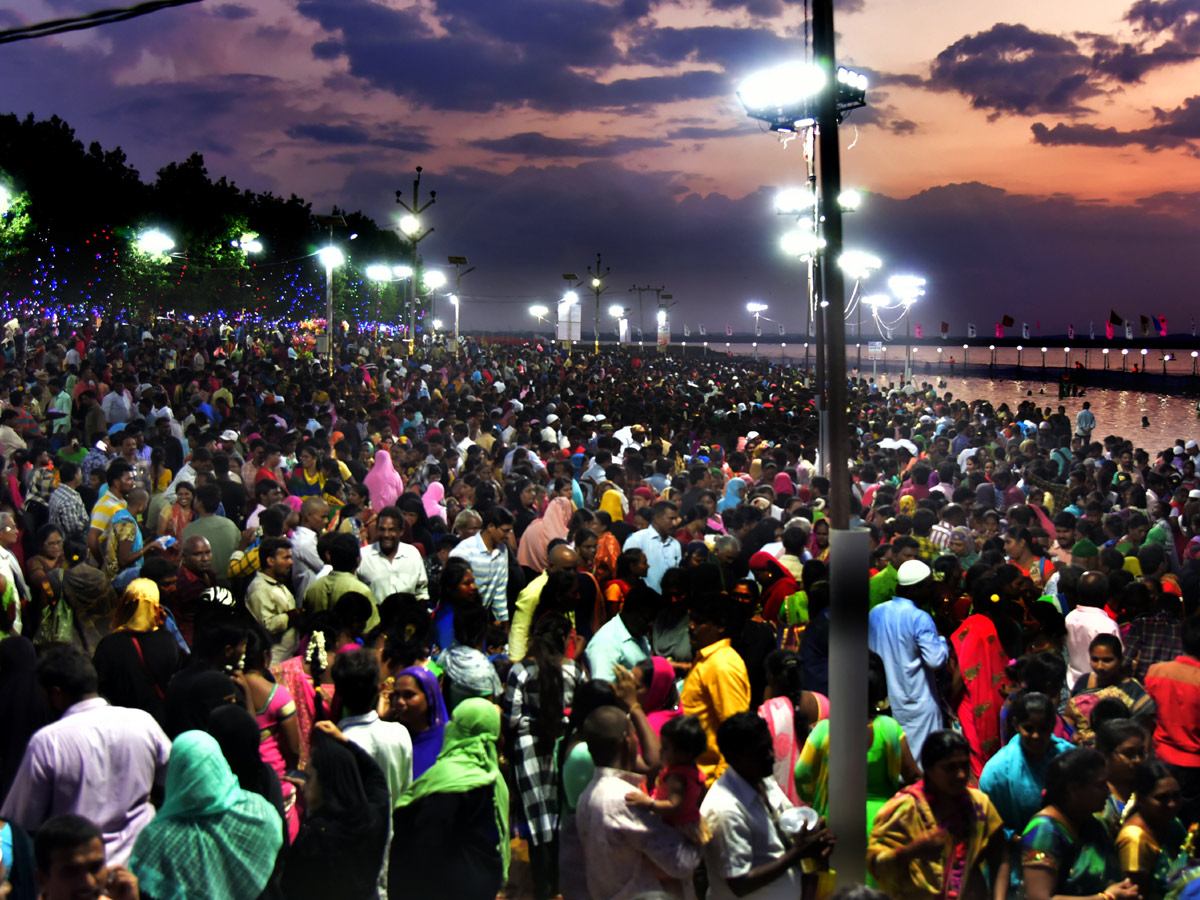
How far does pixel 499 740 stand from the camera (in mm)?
6105

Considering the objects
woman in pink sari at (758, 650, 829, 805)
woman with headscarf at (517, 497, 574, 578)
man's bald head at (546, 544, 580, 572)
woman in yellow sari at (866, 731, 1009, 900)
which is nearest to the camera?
woman in yellow sari at (866, 731, 1009, 900)

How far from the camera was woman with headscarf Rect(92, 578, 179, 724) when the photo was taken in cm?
590

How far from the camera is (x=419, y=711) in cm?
560

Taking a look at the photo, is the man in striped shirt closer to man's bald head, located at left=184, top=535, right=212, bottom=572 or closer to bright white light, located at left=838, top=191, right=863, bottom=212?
man's bald head, located at left=184, top=535, right=212, bottom=572

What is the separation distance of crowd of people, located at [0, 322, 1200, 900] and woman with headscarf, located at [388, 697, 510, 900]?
0.6 inches

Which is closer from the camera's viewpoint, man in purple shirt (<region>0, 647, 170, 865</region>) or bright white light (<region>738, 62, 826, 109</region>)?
man in purple shirt (<region>0, 647, 170, 865</region>)

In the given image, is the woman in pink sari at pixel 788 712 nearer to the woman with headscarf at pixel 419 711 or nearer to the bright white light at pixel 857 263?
the woman with headscarf at pixel 419 711

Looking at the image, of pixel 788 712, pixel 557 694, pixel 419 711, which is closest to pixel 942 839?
pixel 788 712

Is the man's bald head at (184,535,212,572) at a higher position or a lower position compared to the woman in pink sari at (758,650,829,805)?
higher

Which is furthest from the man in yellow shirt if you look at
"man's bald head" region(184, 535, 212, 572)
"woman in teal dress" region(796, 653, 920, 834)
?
"man's bald head" region(184, 535, 212, 572)

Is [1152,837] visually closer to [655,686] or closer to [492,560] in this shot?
[655,686]

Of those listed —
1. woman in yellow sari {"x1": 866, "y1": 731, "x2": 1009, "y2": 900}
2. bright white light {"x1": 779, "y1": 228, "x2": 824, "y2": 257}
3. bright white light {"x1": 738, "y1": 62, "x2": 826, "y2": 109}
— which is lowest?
woman in yellow sari {"x1": 866, "y1": 731, "x2": 1009, "y2": 900}

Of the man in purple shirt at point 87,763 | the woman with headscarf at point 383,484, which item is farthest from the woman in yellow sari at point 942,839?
the woman with headscarf at point 383,484

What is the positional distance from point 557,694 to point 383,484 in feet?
21.6
